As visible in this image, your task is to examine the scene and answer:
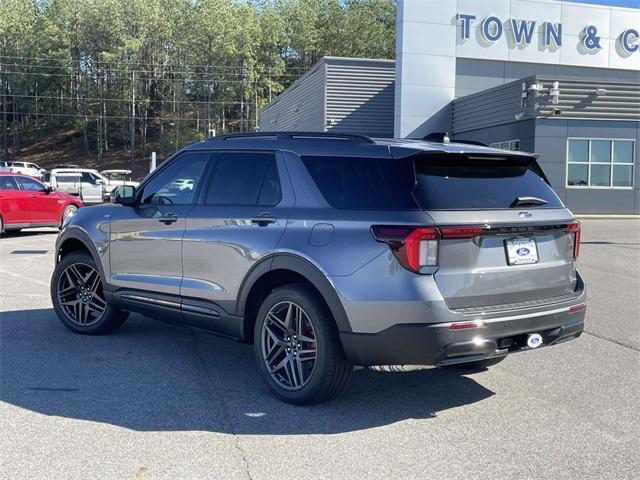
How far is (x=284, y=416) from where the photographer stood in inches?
182

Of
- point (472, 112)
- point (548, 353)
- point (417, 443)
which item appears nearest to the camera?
point (417, 443)

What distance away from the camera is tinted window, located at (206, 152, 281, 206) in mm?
5199

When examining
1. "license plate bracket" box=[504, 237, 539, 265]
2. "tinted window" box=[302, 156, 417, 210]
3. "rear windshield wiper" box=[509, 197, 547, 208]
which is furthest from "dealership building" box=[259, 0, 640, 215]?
"tinted window" box=[302, 156, 417, 210]

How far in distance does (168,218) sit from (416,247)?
2.56 metres

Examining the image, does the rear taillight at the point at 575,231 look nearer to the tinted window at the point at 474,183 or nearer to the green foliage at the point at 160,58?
the tinted window at the point at 474,183

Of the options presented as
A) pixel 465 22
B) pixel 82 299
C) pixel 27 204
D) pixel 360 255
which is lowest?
pixel 82 299

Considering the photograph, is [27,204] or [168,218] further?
[27,204]

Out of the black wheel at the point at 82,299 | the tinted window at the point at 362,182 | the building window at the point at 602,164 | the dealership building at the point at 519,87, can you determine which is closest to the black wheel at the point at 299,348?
the tinted window at the point at 362,182

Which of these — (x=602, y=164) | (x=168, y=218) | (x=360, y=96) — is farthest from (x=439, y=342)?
(x=360, y=96)

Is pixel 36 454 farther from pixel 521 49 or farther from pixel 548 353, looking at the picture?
pixel 521 49

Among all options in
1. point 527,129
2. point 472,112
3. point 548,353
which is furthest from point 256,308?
point 472,112

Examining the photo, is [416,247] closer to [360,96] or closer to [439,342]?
[439,342]

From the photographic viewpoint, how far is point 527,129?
2706 centimetres

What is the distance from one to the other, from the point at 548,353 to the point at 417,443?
9.03 feet
